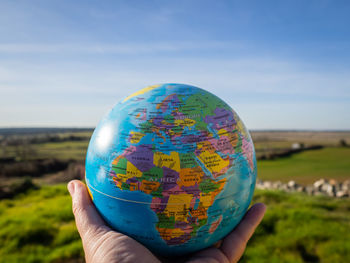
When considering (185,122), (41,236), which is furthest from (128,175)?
(41,236)

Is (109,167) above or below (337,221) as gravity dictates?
above

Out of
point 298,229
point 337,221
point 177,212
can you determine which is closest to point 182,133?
point 177,212

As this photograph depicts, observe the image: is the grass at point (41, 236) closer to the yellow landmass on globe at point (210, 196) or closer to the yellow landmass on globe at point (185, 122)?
the yellow landmass on globe at point (210, 196)

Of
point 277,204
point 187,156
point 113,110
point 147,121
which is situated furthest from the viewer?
point 277,204

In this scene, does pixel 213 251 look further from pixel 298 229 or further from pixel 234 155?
pixel 298 229

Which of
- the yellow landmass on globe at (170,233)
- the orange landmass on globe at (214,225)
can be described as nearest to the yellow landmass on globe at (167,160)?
the yellow landmass on globe at (170,233)

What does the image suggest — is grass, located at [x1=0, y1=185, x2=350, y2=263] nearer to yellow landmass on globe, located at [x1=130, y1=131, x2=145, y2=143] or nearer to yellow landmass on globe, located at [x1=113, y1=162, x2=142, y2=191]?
yellow landmass on globe, located at [x1=113, y1=162, x2=142, y2=191]

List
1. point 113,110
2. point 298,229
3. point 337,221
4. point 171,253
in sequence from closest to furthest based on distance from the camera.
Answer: point 171,253 → point 113,110 → point 298,229 → point 337,221
